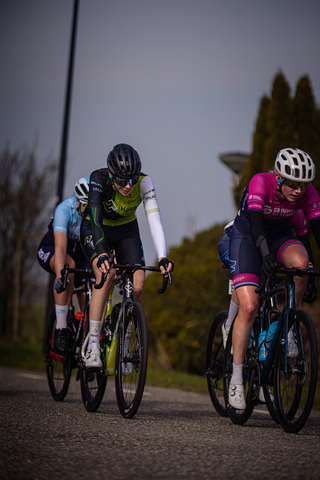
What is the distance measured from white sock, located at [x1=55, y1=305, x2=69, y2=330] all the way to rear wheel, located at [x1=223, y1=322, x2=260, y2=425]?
1.90 m

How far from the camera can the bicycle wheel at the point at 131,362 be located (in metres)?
4.63

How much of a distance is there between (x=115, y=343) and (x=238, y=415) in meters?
1.15

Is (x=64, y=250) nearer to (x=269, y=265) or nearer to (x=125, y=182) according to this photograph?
(x=125, y=182)

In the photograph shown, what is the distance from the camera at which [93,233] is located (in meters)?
5.02

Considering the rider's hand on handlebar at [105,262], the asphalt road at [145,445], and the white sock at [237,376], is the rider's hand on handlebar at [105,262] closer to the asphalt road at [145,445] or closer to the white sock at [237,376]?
the asphalt road at [145,445]

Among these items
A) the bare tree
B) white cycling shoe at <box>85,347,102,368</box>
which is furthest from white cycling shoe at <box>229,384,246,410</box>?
the bare tree

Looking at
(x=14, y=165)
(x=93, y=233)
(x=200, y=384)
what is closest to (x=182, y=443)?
(x=93, y=233)

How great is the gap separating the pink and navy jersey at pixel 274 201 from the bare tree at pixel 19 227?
1566 cm

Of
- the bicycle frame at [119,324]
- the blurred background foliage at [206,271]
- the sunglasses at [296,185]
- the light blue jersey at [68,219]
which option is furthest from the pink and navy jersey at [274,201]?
the blurred background foliage at [206,271]

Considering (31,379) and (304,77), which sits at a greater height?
(304,77)

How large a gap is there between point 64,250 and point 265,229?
7.09ft

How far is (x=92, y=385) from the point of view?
210 inches

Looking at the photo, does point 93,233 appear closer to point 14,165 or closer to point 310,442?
point 310,442

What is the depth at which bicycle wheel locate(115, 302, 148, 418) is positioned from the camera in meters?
4.63
